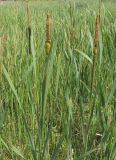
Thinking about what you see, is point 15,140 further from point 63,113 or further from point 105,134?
point 105,134

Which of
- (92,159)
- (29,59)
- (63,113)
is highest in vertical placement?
(29,59)

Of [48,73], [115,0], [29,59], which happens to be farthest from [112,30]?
[115,0]

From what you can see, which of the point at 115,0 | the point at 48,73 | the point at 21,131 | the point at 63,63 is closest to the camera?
the point at 48,73

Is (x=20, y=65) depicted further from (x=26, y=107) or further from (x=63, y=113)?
(x=63, y=113)

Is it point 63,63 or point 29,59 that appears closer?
point 29,59

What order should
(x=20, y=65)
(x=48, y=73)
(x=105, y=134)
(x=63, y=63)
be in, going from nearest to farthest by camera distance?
1. (x=48, y=73)
2. (x=105, y=134)
3. (x=20, y=65)
4. (x=63, y=63)

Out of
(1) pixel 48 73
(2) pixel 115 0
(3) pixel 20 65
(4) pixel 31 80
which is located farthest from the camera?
(2) pixel 115 0

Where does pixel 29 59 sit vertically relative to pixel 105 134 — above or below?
above

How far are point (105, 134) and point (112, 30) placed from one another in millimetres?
731

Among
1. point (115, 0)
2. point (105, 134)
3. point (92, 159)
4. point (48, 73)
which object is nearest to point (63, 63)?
point (92, 159)

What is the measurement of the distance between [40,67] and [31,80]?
0.62ft

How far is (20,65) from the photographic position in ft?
3.33

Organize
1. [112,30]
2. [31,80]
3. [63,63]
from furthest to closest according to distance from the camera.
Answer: [112,30] → [63,63] → [31,80]

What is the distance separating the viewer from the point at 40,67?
97 centimetres
